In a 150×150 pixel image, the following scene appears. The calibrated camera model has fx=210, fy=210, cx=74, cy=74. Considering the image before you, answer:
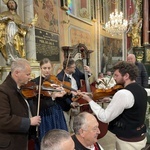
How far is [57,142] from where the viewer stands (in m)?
1.12

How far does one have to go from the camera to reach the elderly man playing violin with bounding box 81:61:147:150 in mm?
1858

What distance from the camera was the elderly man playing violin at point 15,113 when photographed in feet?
5.91

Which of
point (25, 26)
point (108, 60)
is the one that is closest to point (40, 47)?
point (25, 26)

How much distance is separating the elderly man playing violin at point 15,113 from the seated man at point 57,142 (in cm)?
75

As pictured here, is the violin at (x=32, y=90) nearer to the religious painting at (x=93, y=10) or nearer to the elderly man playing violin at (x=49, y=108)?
the elderly man playing violin at (x=49, y=108)

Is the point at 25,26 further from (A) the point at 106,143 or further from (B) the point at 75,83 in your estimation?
(A) the point at 106,143

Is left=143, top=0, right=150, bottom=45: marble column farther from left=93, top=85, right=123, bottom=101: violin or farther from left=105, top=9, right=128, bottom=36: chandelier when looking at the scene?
left=93, top=85, right=123, bottom=101: violin

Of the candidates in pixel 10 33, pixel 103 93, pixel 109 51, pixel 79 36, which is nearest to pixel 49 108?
pixel 103 93

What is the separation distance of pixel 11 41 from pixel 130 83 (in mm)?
2656

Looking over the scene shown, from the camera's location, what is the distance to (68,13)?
7008mm

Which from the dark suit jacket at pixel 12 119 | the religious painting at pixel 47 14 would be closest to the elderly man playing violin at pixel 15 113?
the dark suit jacket at pixel 12 119

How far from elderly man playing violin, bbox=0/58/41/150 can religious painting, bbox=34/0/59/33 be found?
349 cm

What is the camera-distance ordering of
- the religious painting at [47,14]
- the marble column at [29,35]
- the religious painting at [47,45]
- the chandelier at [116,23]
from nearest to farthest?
the marble column at [29,35] < the religious painting at [47,45] < the religious painting at [47,14] < the chandelier at [116,23]

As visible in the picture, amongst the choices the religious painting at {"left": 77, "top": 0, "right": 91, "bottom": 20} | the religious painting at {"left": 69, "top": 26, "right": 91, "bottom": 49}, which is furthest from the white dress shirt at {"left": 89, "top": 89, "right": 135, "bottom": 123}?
the religious painting at {"left": 77, "top": 0, "right": 91, "bottom": 20}
